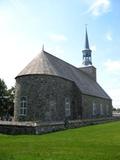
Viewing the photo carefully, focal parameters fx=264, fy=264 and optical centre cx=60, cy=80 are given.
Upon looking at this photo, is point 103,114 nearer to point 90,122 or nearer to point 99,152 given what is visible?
point 90,122

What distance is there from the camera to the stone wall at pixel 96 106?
3550 cm

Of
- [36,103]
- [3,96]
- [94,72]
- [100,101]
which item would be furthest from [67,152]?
[94,72]

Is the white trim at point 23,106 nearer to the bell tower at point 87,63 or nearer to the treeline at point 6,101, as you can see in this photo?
the treeline at point 6,101

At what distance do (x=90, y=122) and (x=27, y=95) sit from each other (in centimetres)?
792

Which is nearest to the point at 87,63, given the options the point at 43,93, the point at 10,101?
the point at 10,101

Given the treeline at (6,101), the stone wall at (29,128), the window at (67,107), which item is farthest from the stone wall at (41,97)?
the treeline at (6,101)

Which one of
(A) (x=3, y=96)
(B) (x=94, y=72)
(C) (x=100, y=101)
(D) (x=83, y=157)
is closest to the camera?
(D) (x=83, y=157)

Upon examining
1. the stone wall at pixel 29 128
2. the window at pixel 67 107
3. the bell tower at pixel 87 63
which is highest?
the bell tower at pixel 87 63

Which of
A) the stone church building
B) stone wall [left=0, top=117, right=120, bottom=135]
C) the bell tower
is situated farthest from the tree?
stone wall [left=0, top=117, right=120, bottom=135]

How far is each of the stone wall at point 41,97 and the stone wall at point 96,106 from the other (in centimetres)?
566

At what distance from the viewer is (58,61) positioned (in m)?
35.8

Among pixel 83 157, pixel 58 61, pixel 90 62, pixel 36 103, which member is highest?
pixel 90 62

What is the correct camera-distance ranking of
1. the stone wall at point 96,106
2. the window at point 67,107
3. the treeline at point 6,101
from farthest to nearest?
the treeline at point 6,101 < the stone wall at point 96,106 < the window at point 67,107

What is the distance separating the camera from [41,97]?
28562 millimetres
